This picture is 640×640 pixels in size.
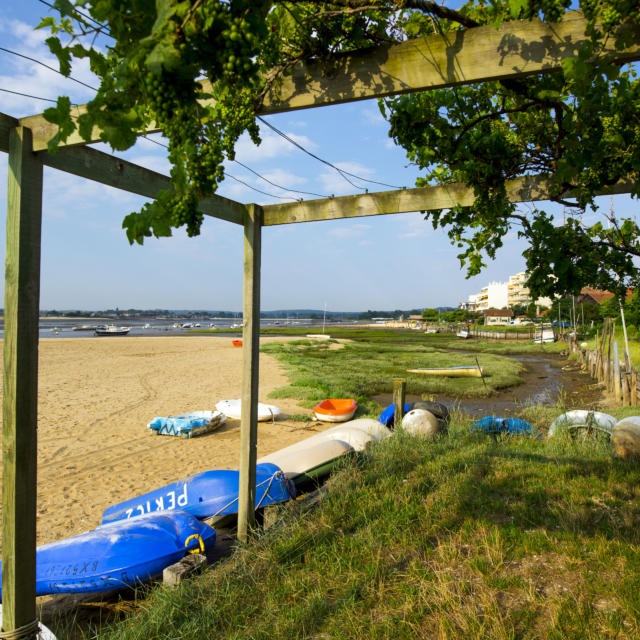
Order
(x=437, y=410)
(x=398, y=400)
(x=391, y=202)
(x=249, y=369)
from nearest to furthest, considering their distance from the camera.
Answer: (x=249, y=369) < (x=391, y=202) < (x=437, y=410) < (x=398, y=400)

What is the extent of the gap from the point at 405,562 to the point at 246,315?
246 centimetres

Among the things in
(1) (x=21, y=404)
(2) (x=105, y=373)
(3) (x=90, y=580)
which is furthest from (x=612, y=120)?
(2) (x=105, y=373)

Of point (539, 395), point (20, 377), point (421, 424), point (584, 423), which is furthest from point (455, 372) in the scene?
point (20, 377)

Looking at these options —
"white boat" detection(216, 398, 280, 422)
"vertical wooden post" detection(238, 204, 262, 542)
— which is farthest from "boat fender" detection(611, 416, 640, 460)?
"white boat" detection(216, 398, 280, 422)

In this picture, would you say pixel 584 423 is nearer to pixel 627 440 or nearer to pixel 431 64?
pixel 627 440

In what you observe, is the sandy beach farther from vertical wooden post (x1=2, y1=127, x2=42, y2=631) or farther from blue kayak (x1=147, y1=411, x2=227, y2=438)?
vertical wooden post (x1=2, y1=127, x2=42, y2=631)

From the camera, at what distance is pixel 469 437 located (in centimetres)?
727

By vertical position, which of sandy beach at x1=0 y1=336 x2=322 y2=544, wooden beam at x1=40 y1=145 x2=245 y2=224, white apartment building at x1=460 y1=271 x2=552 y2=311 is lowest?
sandy beach at x1=0 y1=336 x2=322 y2=544

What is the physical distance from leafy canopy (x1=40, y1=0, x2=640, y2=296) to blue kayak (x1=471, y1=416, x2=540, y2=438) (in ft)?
11.0

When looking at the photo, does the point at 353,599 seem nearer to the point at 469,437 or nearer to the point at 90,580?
the point at 90,580

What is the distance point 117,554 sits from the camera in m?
3.87

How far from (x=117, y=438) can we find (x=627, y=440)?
9.39 meters

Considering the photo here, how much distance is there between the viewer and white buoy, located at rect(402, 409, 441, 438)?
7.37m

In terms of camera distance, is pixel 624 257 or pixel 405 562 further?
pixel 624 257
